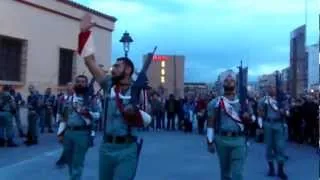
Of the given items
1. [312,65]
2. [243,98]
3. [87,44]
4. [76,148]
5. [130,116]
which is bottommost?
[76,148]

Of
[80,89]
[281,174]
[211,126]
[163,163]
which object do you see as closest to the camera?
[211,126]

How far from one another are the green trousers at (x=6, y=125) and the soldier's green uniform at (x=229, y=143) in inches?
441

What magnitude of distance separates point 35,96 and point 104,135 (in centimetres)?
1733

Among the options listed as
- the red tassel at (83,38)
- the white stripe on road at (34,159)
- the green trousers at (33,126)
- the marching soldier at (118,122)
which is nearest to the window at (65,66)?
the green trousers at (33,126)

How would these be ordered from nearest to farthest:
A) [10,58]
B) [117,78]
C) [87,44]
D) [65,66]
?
[87,44], [117,78], [10,58], [65,66]

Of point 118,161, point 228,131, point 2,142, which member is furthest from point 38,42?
point 118,161

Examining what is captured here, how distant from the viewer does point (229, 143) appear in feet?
31.1

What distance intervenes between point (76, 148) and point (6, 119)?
988 cm

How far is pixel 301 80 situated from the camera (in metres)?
40.0

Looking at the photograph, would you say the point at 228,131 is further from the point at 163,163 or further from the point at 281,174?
the point at 163,163

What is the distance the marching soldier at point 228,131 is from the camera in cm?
941

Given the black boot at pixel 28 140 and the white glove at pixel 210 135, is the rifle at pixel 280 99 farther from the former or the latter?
the black boot at pixel 28 140

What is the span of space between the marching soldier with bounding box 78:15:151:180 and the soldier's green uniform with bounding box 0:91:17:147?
13060 mm

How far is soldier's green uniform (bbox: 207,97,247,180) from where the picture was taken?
9.36m
